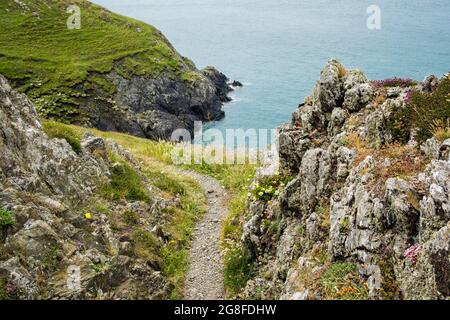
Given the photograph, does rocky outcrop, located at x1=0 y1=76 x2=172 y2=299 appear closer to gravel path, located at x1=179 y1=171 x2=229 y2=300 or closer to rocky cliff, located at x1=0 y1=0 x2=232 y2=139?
gravel path, located at x1=179 y1=171 x2=229 y2=300

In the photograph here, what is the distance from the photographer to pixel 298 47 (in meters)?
136

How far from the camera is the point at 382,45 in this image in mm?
130750

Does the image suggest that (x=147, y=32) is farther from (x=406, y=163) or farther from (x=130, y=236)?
(x=406, y=163)

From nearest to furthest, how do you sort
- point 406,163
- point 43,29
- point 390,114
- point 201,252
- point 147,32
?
point 406,163
point 390,114
point 201,252
point 43,29
point 147,32

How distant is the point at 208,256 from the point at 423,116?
474 inches

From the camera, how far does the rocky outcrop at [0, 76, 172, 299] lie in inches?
565

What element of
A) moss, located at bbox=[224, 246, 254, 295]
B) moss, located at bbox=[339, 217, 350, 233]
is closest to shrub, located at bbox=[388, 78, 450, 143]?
moss, located at bbox=[339, 217, 350, 233]

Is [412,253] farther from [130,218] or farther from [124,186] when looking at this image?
[124,186]

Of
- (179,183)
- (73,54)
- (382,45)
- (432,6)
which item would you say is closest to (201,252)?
(179,183)

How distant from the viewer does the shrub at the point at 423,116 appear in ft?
47.5

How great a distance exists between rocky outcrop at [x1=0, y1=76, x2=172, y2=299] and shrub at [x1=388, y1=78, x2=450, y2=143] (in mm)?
11087

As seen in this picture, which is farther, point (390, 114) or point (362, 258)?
point (390, 114)

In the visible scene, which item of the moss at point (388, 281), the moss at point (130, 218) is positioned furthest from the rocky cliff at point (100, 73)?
the moss at point (388, 281)

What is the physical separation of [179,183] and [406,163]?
19.6 meters
